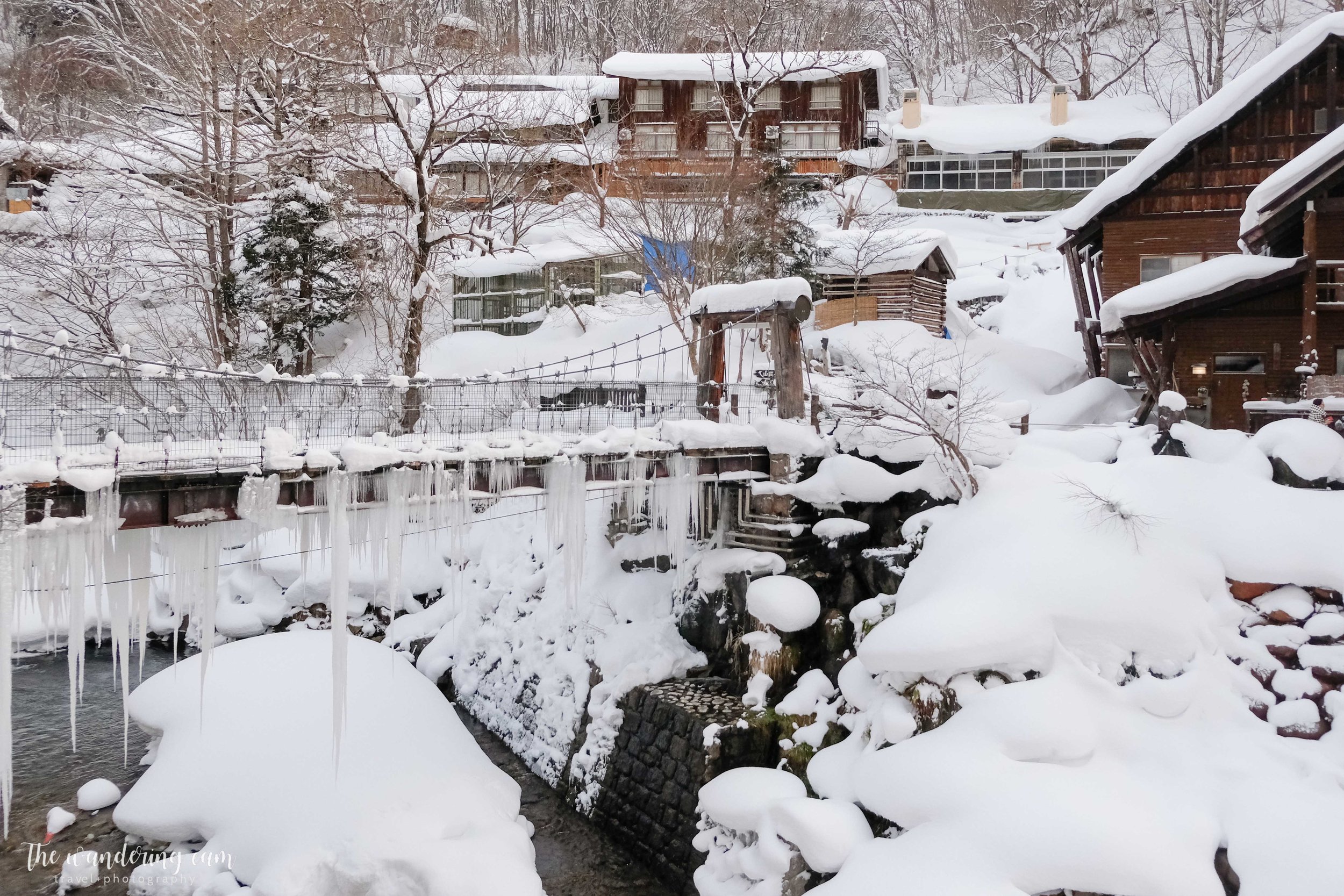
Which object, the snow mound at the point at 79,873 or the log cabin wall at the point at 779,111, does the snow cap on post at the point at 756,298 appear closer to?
the snow mound at the point at 79,873

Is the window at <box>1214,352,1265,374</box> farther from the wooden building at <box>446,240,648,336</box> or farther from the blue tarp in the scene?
the wooden building at <box>446,240,648,336</box>

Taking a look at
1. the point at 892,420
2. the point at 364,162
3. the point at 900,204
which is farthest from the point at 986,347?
the point at 364,162

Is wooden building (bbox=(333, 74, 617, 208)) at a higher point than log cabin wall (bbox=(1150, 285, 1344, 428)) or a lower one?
higher

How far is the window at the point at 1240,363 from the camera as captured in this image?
1583 cm

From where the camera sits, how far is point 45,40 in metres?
34.9

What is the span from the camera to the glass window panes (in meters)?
34.2

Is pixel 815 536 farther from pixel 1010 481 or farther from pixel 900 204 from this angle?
pixel 900 204

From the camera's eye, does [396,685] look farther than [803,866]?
Yes

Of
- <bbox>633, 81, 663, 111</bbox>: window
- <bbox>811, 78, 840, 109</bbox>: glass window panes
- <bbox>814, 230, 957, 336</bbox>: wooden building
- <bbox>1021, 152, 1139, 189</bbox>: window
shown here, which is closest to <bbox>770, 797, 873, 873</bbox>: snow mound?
<bbox>814, 230, 957, 336</bbox>: wooden building

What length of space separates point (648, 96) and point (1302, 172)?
987 inches

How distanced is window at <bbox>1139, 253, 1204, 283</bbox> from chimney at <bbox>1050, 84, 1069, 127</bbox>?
61.4ft

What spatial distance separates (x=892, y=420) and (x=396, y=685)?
27.9ft

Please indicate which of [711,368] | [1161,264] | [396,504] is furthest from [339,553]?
[1161,264]

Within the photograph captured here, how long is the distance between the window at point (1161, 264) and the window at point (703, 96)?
1849cm
